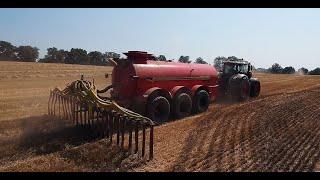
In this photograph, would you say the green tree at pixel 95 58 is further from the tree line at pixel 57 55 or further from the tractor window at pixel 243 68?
the tractor window at pixel 243 68

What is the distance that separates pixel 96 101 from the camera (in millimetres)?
10930

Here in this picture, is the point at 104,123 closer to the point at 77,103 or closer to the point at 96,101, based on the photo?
the point at 96,101

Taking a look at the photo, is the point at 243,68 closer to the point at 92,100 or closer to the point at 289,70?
the point at 92,100

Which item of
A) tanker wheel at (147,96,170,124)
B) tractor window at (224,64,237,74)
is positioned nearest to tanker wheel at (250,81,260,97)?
tractor window at (224,64,237,74)

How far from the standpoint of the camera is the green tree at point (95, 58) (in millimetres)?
74875

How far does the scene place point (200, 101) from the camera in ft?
49.4

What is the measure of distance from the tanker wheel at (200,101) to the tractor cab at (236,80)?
10.2 feet

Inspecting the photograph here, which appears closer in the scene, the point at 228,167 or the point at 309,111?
the point at 228,167

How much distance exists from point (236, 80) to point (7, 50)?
6488 cm

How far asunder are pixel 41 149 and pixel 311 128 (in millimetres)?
7514

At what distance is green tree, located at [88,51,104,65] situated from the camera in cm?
7488

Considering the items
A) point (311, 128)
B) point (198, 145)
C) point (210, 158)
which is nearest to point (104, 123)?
point (198, 145)

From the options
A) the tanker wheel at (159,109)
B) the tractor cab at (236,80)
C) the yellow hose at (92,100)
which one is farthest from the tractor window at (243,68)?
the yellow hose at (92,100)
